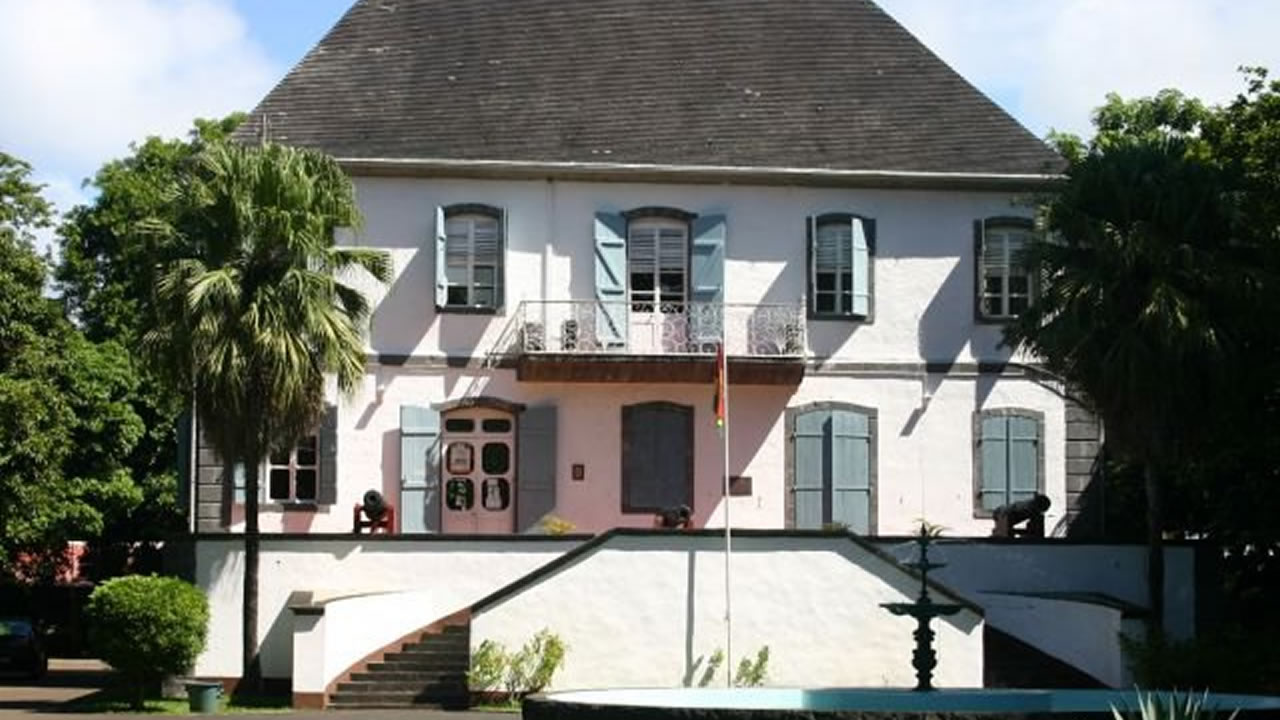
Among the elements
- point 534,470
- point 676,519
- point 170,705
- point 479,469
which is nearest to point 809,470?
point 676,519

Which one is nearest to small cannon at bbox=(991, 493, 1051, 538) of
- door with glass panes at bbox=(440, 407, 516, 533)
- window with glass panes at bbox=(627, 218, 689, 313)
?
window with glass panes at bbox=(627, 218, 689, 313)

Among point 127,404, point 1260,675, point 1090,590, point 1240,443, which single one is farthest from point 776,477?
point 127,404

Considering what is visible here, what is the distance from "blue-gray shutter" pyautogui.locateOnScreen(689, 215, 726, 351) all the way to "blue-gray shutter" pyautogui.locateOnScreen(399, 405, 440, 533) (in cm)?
455

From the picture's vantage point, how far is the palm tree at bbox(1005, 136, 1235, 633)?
2983 centimetres

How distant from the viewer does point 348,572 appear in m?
31.8

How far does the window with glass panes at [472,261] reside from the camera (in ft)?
117

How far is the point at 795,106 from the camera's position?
3741 centimetres

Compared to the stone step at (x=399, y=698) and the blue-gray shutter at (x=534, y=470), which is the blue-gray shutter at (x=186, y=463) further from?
the stone step at (x=399, y=698)

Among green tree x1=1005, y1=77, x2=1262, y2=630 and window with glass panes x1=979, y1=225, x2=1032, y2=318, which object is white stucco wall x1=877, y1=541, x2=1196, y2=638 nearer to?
green tree x1=1005, y1=77, x2=1262, y2=630

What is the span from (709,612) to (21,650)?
55.4ft

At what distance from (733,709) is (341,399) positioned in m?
19.8

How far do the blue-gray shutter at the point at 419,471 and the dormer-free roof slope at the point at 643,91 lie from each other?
417cm

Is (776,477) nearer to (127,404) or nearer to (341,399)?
(341,399)

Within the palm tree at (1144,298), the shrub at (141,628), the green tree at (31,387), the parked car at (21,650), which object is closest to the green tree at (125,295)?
the green tree at (31,387)
